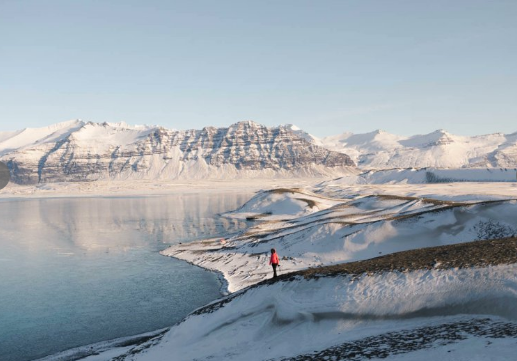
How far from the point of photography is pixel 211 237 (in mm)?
71938

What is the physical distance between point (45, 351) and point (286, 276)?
16.0m

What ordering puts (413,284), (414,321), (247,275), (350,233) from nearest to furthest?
(414,321) < (413,284) < (247,275) < (350,233)

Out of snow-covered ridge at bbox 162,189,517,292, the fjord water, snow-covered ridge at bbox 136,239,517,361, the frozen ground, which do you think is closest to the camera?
the frozen ground

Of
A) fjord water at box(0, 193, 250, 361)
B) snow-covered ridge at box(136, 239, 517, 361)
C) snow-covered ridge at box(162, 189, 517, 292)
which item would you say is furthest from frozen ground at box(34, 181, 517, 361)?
snow-covered ridge at box(162, 189, 517, 292)

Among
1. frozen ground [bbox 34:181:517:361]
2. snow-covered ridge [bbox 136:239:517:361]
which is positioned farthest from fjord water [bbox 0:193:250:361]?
snow-covered ridge [bbox 136:239:517:361]

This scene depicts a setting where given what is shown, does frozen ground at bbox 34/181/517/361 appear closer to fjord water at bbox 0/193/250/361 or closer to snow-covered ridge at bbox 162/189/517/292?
fjord water at bbox 0/193/250/361

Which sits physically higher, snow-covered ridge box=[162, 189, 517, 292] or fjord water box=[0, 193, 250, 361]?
snow-covered ridge box=[162, 189, 517, 292]

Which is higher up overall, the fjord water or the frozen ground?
the frozen ground

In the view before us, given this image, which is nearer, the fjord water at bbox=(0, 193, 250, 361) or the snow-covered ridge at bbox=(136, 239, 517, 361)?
the snow-covered ridge at bbox=(136, 239, 517, 361)

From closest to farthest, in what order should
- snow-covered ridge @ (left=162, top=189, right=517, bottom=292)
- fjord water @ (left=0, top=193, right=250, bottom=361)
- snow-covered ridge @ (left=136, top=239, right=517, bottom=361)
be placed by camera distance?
snow-covered ridge @ (left=136, top=239, right=517, bottom=361)
fjord water @ (left=0, top=193, right=250, bottom=361)
snow-covered ridge @ (left=162, top=189, right=517, bottom=292)

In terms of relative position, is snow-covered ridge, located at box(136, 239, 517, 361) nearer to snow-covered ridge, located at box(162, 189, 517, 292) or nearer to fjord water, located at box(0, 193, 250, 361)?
fjord water, located at box(0, 193, 250, 361)

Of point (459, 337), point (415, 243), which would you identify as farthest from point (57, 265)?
point (459, 337)

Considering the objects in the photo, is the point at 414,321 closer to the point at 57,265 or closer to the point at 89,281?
the point at 89,281

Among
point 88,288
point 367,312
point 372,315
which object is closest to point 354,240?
point 367,312
